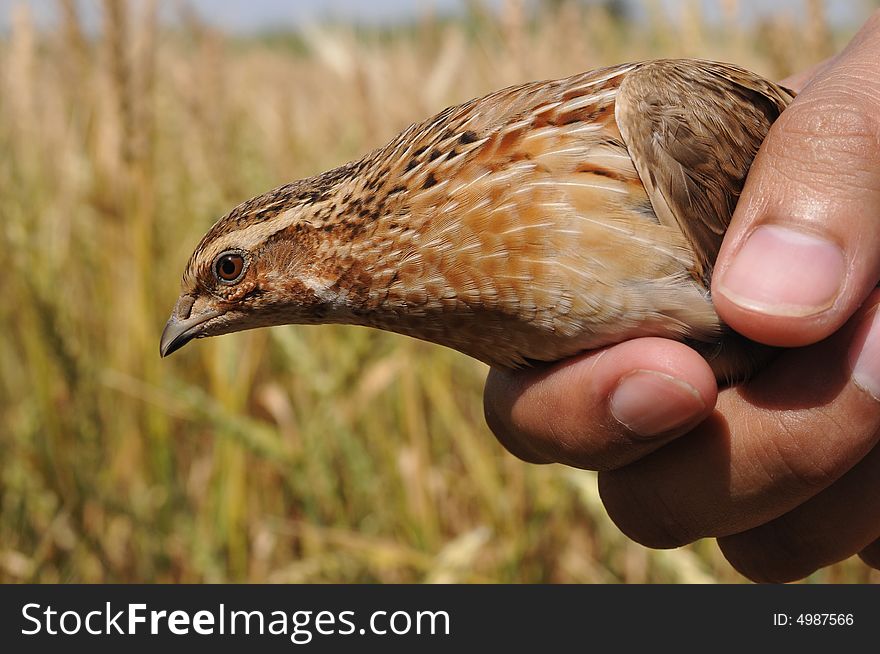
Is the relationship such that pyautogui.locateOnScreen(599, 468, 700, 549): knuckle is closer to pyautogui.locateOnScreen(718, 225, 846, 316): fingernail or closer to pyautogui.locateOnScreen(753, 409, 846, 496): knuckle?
pyautogui.locateOnScreen(753, 409, 846, 496): knuckle

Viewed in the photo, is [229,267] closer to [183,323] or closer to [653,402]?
[183,323]

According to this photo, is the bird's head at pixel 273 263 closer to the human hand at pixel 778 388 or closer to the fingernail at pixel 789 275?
the human hand at pixel 778 388

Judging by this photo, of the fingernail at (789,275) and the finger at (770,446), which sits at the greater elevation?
the fingernail at (789,275)

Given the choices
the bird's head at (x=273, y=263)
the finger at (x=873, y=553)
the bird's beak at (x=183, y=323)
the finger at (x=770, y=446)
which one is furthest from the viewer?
the finger at (x=873, y=553)

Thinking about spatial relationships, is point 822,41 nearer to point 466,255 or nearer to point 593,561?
point 466,255

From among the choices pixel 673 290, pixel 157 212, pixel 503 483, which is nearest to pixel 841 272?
pixel 673 290

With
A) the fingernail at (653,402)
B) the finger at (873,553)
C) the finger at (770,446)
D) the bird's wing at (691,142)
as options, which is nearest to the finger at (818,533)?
the finger at (770,446)

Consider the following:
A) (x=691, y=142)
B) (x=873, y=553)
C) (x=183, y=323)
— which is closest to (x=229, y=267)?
(x=183, y=323)
